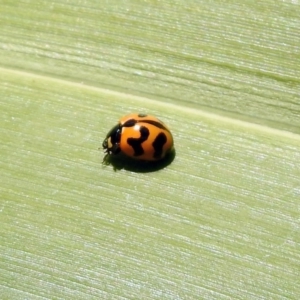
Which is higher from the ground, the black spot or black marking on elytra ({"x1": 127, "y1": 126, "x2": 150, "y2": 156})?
the black spot

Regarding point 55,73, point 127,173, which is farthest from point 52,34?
point 127,173

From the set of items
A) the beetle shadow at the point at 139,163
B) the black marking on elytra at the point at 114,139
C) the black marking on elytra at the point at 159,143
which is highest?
the black marking on elytra at the point at 159,143

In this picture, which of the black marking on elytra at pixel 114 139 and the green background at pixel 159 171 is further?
the black marking on elytra at pixel 114 139

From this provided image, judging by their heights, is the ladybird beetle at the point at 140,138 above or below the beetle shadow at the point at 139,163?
above

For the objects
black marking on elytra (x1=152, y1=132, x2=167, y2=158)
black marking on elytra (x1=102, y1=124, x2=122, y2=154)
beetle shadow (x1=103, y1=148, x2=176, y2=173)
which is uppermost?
black marking on elytra (x1=152, y1=132, x2=167, y2=158)
